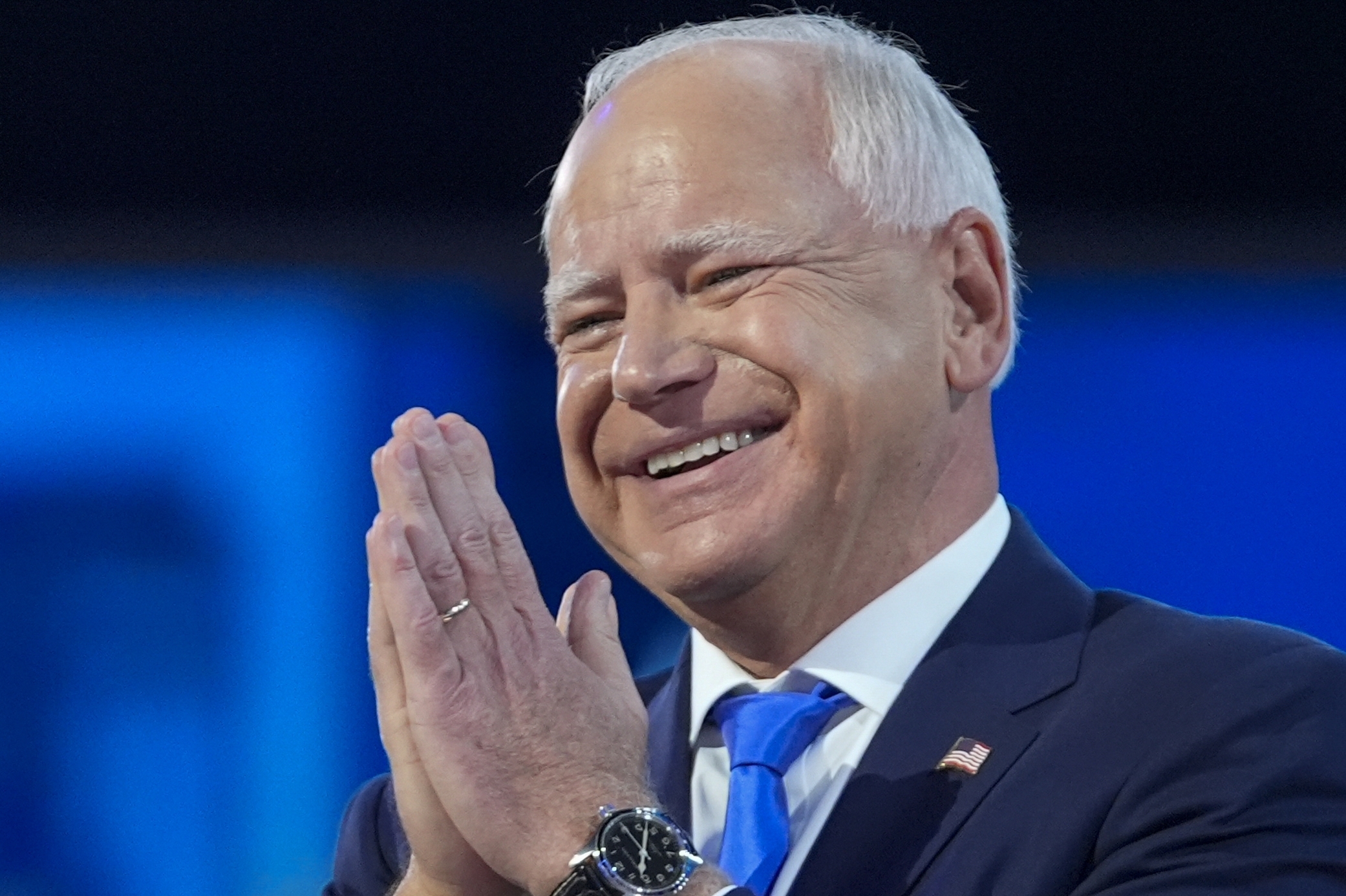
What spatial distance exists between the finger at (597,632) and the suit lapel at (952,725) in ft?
0.80

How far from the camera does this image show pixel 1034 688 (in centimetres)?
162

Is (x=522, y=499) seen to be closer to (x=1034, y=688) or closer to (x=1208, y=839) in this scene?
(x=1034, y=688)

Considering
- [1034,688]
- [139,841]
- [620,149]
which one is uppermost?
[620,149]

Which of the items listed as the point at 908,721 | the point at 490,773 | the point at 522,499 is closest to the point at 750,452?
the point at 908,721

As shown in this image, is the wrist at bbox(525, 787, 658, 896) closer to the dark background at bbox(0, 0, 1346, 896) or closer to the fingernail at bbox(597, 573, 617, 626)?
the fingernail at bbox(597, 573, 617, 626)

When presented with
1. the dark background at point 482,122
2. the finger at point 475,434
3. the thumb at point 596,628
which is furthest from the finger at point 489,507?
the dark background at point 482,122

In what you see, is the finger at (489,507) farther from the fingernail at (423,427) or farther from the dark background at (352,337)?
the dark background at (352,337)

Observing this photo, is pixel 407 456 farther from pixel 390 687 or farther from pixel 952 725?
pixel 952 725

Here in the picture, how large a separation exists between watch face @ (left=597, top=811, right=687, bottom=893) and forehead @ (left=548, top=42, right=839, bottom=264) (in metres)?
0.62

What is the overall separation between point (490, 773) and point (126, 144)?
2.26 meters

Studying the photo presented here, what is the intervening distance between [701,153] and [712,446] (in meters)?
0.32

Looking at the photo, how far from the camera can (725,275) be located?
1.70 meters


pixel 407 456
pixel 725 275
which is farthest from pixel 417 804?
pixel 725 275

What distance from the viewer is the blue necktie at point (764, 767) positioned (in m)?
1.58
